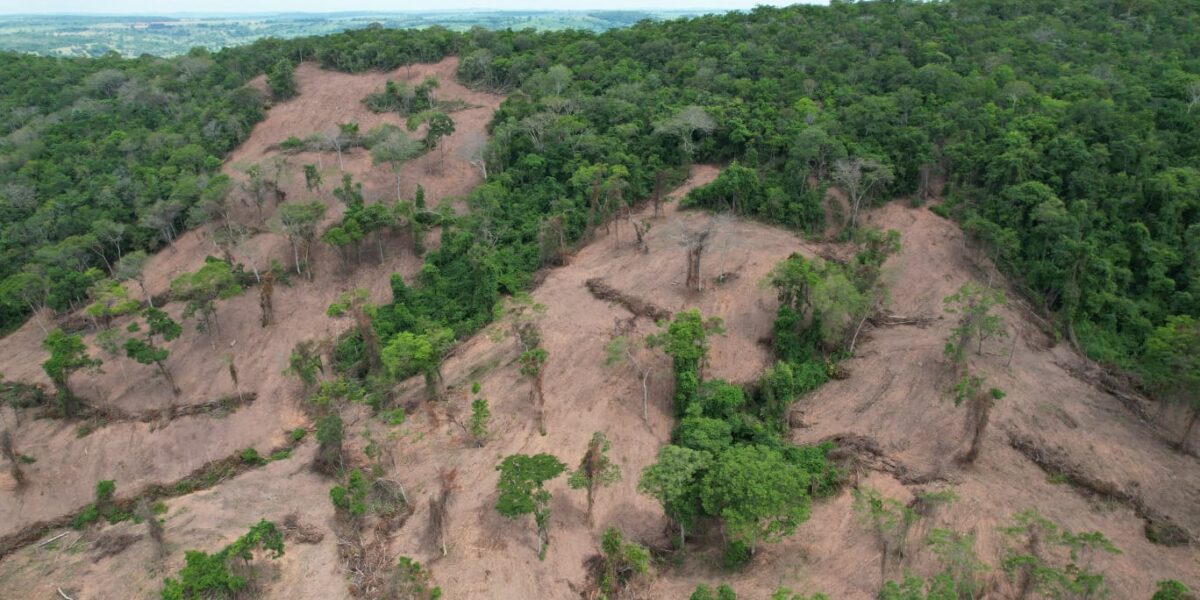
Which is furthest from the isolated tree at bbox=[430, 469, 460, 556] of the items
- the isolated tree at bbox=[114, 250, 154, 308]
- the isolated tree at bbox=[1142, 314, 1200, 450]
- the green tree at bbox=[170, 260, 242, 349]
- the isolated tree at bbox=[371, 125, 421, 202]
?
the isolated tree at bbox=[1142, 314, 1200, 450]

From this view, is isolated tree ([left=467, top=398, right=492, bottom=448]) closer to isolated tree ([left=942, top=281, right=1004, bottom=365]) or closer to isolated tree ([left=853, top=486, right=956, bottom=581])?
isolated tree ([left=853, top=486, right=956, bottom=581])

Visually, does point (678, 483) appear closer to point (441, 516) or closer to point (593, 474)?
point (593, 474)

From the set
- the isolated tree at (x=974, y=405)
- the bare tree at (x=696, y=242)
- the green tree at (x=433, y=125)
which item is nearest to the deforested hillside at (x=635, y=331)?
the isolated tree at (x=974, y=405)

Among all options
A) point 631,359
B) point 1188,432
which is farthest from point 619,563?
point 1188,432

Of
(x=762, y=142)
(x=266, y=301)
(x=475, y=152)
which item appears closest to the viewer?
(x=266, y=301)

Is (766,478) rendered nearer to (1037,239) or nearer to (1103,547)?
(1103,547)

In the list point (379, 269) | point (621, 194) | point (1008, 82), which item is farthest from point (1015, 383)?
point (379, 269)

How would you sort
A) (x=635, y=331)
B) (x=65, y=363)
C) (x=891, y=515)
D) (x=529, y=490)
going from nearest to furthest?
(x=891, y=515)
(x=529, y=490)
(x=65, y=363)
(x=635, y=331)
